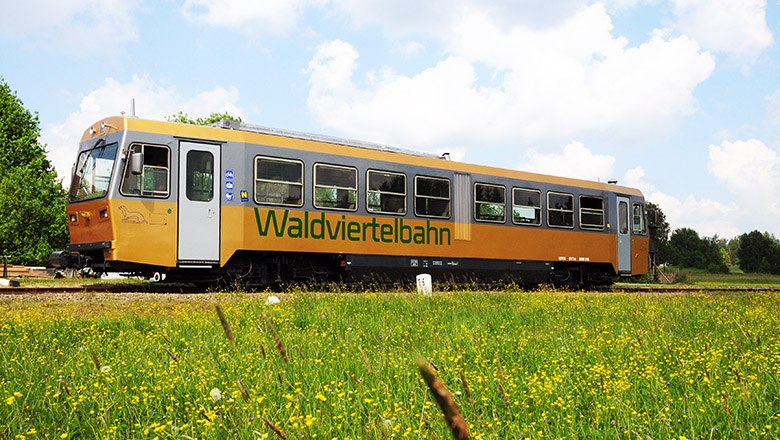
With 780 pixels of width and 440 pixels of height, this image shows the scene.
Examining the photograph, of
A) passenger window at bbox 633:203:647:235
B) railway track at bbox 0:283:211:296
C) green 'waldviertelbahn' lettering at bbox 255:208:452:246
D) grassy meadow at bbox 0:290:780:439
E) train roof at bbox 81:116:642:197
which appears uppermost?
train roof at bbox 81:116:642:197

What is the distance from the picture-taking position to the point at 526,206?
18.2 m

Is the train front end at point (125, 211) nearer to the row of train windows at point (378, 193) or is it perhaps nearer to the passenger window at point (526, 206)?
the row of train windows at point (378, 193)

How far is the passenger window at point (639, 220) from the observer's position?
843 inches

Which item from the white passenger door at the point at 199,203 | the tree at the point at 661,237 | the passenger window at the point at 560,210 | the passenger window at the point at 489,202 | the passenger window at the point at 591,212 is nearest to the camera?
the white passenger door at the point at 199,203

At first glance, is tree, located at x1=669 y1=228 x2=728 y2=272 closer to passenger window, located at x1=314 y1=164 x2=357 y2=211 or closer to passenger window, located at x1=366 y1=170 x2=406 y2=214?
passenger window, located at x1=366 y1=170 x2=406 y2=214

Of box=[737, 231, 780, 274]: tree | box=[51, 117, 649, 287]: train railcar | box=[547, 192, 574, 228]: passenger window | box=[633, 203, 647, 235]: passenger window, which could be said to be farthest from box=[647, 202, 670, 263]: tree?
box=[51, 117, 649, 287]: train railcar

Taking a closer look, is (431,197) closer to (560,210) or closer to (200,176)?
(560,210)

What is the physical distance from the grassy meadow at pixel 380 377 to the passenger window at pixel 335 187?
22.2ft

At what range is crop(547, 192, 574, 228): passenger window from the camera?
18.8 metres

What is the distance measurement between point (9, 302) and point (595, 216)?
620 inches

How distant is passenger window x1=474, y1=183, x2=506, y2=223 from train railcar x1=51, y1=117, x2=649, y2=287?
0.03 m

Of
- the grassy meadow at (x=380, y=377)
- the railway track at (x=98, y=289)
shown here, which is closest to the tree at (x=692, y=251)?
the railway track at (x=98, y=289)

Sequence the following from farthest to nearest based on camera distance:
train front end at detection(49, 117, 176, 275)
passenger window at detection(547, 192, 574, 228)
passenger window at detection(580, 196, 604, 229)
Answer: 1. passenger window at detection(580, 196, 604, 229)
2. passenger window at detection(547, 192, 574, 228)
3. train front end at detection(49, 117, 176, 275)

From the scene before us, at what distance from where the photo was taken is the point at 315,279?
14391mm
